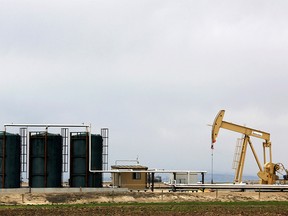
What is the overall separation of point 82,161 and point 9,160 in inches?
224

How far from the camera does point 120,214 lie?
121 feet

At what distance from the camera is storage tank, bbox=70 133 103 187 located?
54562mm

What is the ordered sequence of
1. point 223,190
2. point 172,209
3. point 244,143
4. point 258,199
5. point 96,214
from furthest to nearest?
1. point 244,143
2. point 223,190
3. point 258,199
4. point 172,209
5. point 96,214

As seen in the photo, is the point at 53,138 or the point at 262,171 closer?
the point at 53,138

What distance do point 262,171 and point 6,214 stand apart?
1292 inches

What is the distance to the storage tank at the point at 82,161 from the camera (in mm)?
54562

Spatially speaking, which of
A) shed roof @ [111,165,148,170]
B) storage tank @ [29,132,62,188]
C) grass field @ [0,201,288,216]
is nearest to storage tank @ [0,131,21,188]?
storage tank @ [29,132,62,188]

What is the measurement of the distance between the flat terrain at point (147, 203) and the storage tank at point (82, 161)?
3.61 m

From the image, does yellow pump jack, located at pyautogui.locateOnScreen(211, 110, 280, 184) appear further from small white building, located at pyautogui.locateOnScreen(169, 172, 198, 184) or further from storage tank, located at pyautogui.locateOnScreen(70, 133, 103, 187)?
storage tank, located at pyautogui.locateOnScreen(70, 133, 103, 187)

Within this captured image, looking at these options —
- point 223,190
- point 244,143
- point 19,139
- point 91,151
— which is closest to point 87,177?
point 91,151

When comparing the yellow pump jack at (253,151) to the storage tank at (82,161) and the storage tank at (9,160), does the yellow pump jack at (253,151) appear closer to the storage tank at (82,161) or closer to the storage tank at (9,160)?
the storage tank at (82,161)

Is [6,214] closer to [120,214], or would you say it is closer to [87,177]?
[120,214]

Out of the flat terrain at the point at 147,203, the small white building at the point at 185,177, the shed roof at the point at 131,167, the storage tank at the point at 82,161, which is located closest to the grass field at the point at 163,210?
the flat terrain at the point at 147,203

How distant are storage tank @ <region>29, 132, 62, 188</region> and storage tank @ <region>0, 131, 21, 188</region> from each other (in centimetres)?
101
